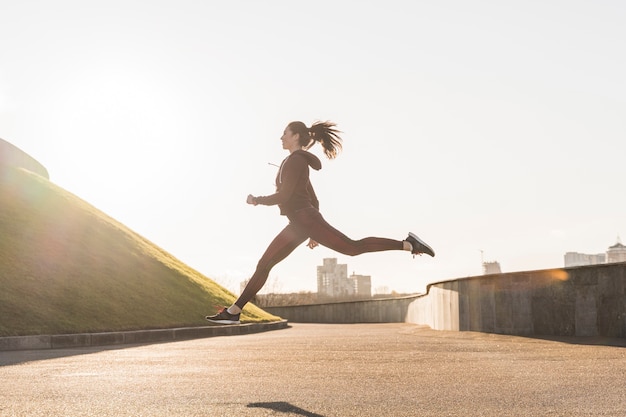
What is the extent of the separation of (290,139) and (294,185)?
1.63 feet

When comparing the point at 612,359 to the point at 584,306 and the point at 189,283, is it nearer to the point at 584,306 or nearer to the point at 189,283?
the point at 584,306

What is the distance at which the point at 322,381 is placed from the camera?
727 centimetres

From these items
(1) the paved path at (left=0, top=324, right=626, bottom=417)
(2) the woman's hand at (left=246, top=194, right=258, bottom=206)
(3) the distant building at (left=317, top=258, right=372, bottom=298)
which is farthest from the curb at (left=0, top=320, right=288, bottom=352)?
(3) the distant building at (left=317, top=258, right=372, bottom=298)

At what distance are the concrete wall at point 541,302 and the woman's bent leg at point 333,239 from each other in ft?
30.0

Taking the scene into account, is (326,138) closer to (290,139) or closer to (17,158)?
(290,139)

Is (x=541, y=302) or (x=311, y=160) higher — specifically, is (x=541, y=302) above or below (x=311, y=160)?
below

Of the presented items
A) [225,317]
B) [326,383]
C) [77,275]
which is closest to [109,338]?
[77,275]

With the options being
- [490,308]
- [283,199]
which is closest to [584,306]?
[490,308]

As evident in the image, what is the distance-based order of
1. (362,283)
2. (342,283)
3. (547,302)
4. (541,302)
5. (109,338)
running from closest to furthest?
(547,302)
(541,302)
(109,338)
(342,283)
(362,283)

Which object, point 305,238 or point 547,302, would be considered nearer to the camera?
point 305,238

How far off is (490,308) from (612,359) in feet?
22.3

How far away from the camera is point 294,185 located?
220 inches

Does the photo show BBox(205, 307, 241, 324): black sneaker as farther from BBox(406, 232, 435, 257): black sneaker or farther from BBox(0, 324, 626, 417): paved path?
BBox(406, 232, 435, 257): black sneaker

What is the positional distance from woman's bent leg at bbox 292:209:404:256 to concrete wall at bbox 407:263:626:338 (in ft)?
30.0
